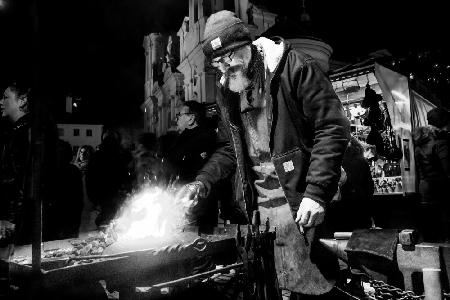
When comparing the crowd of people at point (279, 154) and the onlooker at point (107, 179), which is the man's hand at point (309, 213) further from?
the onlooker at point (107, 179)

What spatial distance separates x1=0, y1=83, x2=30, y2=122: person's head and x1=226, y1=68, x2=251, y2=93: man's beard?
3.85 m

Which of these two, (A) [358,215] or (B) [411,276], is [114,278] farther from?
(A) [358,215]

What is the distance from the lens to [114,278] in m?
2.53

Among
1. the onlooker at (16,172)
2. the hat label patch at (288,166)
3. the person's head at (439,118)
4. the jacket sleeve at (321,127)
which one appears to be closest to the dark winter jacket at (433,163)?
the person's head at (439,118)

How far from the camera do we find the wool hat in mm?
3359

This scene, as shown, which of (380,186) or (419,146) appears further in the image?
(380,186)

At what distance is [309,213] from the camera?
2793 mm

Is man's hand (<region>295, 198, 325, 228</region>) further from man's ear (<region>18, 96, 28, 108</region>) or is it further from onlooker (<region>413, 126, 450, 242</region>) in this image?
onlooker (<region>413, 126, 450, 242</region>)

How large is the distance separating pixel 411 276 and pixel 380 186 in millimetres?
10181

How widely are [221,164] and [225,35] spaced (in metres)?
1.49

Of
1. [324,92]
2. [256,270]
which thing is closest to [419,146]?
[324,92]

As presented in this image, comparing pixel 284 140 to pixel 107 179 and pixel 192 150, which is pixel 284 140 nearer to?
pixel 192 150

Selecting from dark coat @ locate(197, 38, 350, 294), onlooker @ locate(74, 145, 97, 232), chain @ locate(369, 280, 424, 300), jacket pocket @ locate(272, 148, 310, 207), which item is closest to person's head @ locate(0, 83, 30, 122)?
onlooker @ locate(74, 145, 97, 232)

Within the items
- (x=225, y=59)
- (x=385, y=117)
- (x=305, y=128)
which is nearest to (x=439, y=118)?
(x=385, y=117)
